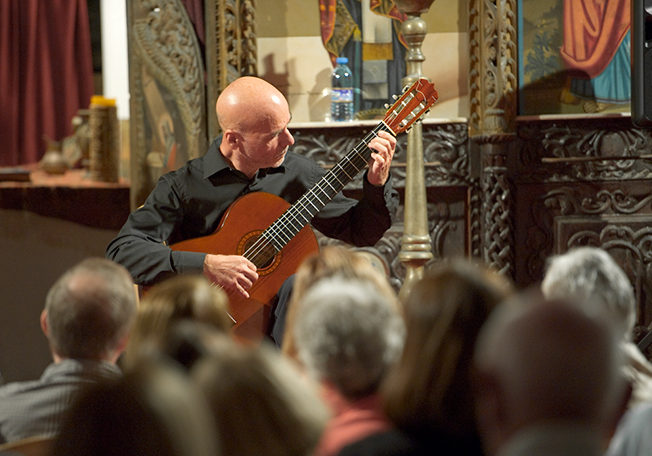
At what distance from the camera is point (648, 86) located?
3.82 metres

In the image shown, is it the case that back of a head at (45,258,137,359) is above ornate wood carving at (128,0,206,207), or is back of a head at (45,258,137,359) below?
below

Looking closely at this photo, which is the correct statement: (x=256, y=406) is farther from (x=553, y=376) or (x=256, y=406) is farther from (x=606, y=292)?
(x=606, y=292)

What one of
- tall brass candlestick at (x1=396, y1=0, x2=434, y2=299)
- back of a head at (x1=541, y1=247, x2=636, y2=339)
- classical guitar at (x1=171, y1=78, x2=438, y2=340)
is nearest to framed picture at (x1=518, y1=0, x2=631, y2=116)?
tall brass candlestick at (x1=396, y1=0, x2=434, y2=299)

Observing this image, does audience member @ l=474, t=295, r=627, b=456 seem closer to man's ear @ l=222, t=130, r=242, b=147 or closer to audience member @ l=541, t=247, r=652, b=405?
audience member @ l=541, t=247, r=652, b=405

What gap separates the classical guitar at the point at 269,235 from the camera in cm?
329

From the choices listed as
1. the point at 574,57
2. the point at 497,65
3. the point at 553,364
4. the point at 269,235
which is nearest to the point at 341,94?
the point at 497,65

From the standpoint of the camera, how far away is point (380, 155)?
325 centimetres

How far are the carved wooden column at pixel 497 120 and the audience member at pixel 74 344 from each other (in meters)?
3.00

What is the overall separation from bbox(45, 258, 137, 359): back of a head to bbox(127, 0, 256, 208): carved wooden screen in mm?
2860

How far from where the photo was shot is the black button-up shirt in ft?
11.1

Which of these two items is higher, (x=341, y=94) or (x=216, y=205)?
(x=341, y=94)

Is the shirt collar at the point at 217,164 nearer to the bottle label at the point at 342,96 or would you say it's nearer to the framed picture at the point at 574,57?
the bottle label at the point at 342,96

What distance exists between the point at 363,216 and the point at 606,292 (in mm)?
1701

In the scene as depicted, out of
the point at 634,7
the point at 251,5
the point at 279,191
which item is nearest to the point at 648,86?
the point at 634,7
